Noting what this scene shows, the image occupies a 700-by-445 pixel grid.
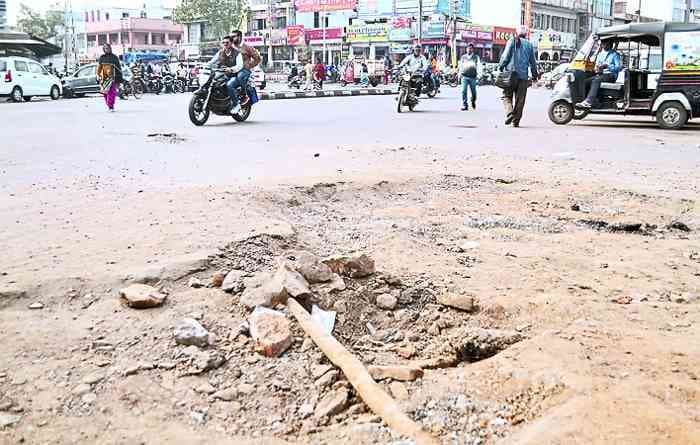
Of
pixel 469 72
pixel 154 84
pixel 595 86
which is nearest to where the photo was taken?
pixel 595 86

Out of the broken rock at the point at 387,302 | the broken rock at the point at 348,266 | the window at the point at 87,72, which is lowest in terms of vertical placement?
the broken rock at the point at 387,302

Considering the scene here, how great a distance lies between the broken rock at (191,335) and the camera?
111 inches

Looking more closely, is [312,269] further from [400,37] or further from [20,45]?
[400,37]

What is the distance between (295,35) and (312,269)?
64.0 metres

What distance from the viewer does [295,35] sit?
6500 cm

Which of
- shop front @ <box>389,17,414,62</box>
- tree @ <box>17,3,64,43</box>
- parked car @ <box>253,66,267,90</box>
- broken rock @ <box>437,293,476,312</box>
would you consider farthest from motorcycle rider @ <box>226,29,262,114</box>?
tree @ <box>17,3,64,43</box>

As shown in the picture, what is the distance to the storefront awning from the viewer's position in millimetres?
29578

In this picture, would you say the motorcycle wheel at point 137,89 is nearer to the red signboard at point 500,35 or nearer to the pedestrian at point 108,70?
the pedestrian at point 108,70

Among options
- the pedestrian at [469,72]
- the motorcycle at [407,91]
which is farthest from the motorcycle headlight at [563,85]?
the motorcycle at [407,91]

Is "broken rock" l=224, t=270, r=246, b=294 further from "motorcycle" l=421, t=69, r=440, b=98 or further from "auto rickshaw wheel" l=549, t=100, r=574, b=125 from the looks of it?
"motorcycle" l=421, t=69, r=440, b=98

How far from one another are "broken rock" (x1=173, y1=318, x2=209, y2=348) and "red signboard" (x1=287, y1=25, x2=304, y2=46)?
63.8m

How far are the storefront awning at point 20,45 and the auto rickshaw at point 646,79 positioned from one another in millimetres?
24147

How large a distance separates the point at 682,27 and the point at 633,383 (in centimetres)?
1165

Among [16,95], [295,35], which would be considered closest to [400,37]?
[295,35]
